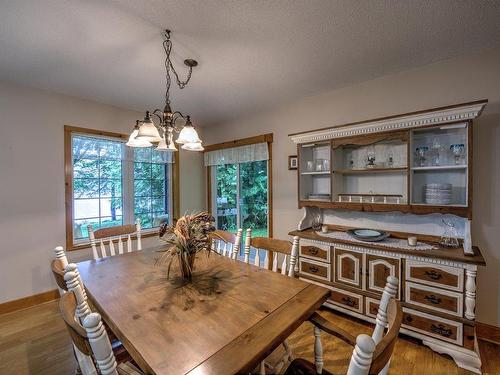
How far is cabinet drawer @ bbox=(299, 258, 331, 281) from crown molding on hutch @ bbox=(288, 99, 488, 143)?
134 cm

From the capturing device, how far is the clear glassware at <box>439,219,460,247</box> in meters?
2.06

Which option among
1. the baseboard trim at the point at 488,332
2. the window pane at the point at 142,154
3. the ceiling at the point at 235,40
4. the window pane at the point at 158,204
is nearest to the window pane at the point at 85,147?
the window pane at the point at 142,154

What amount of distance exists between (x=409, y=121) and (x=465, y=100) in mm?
544

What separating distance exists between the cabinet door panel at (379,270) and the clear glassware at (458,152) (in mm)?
1005

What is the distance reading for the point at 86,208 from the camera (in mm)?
3195

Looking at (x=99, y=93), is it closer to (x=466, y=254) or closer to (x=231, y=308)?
(x=231, y=308)

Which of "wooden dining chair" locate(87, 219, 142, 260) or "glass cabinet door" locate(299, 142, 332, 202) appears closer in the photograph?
"wooden dining chair" locate(87, 219, 142, 260)

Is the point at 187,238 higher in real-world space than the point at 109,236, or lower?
higher

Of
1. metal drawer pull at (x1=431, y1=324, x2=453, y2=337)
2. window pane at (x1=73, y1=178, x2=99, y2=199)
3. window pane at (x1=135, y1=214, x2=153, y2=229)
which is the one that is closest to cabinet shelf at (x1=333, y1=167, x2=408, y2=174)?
metal drawer pull at (x1=431, y1=324, x2=453, y2=337)

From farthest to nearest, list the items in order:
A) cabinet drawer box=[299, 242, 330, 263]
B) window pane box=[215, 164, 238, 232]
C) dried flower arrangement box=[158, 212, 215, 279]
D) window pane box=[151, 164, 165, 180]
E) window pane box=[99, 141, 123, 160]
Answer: window pane box=[215, 164, 238, 232]
window pane box=[151, 164, 165, 180]
window pane box=[99, 141, 123, 160]
cabinet drawer box=[299, 242, 330, 263]
dried flower arrangement box=[158, 212, 215, 279]

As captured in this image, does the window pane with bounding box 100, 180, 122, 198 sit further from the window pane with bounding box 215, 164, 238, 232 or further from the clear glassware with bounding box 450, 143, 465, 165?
the clear glassware with bounding box 450, 143, 465, 165

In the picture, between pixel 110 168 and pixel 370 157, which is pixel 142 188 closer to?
pixel 110 168

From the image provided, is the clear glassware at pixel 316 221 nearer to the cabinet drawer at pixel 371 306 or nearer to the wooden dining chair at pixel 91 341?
the cabinet drawer at pixel 371 306

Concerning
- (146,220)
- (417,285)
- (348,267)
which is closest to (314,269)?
(348,267)
